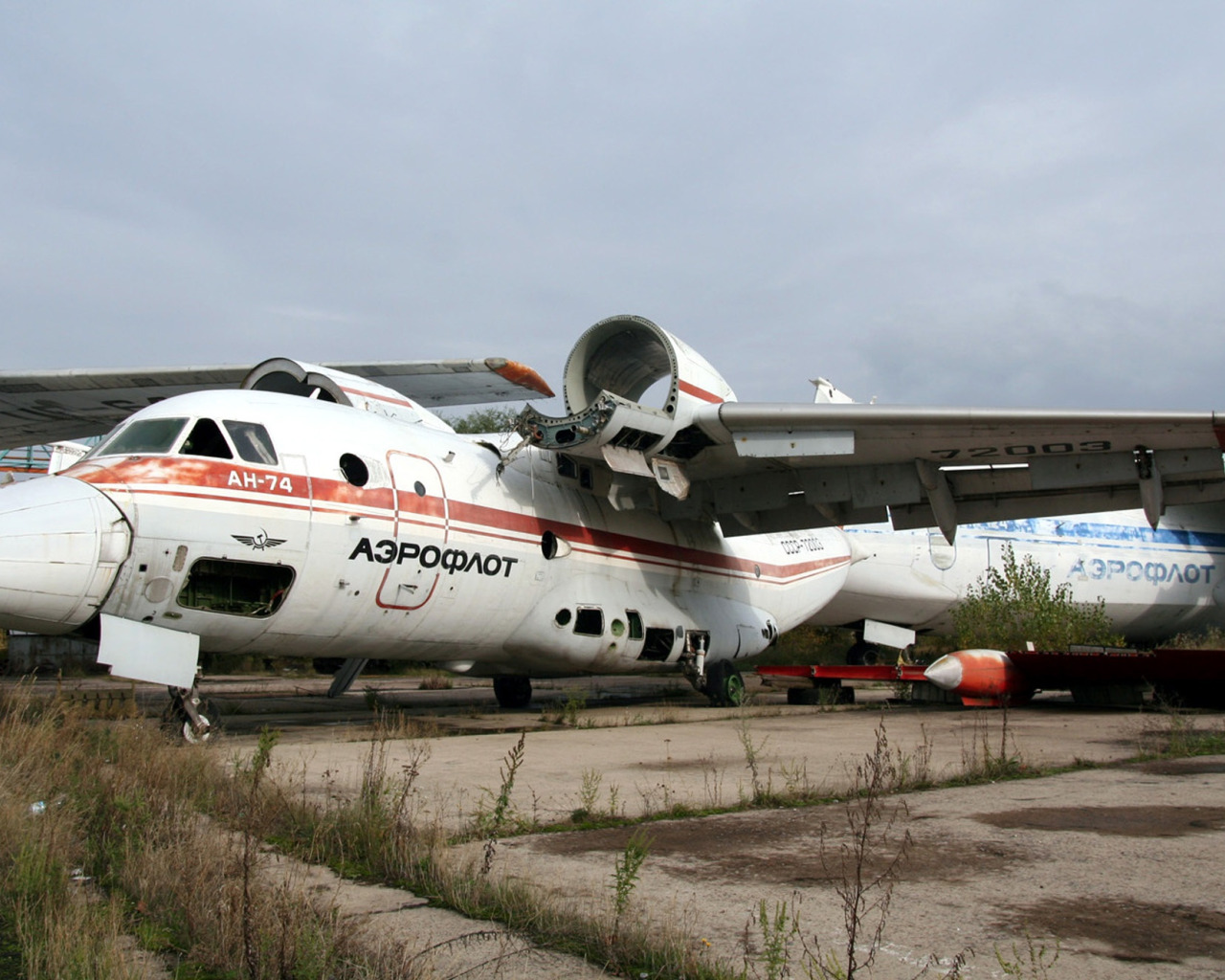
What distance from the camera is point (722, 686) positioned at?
12.9 meters

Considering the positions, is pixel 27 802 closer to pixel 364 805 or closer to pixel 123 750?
pixel 123 750

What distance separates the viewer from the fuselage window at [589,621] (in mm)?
10852

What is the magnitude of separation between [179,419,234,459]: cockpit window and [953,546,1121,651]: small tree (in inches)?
550

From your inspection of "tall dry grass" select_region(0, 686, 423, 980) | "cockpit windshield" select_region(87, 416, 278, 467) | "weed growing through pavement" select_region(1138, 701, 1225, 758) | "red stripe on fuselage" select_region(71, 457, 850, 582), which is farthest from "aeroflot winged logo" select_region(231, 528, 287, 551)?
"weed growing through pavement" select_region(1138, 701, 1225, 758)

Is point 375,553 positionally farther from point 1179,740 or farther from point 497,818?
point 1179,740

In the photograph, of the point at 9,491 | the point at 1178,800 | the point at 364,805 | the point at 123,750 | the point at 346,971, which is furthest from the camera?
the point at 9,491

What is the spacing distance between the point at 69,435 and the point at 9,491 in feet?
23.3

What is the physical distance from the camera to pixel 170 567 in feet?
24.1

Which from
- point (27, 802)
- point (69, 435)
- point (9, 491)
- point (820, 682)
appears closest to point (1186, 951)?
point (27, 802)

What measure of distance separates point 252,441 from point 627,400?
394 cm

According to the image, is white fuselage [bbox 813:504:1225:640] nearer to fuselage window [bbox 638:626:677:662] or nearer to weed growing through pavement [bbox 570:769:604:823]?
fuselage window [bbox 638:626:677:662]

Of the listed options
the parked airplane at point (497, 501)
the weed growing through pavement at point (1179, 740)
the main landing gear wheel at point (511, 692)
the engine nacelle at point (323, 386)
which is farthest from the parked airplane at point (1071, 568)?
the engine nacelle at point (323, 386)

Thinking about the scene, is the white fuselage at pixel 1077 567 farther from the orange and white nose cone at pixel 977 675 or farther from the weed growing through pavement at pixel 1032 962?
the weed growing through pavement at pixel 1032 962

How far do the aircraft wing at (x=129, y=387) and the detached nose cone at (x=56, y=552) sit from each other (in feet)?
15.4
